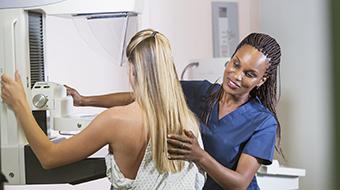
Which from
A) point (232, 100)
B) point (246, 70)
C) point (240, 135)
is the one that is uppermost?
point (246, 70)

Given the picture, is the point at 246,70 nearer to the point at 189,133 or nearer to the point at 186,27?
the point at 189,133

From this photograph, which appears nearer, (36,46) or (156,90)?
(156,90)

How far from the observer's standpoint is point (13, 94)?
1242mm

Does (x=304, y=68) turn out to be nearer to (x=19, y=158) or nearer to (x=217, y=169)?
(x=217, y=169)

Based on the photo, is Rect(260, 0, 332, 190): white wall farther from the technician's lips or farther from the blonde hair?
the blonde hair

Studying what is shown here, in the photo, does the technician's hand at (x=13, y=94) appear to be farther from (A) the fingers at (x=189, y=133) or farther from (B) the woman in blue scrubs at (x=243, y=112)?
(B) the woman in blue scrubs at (x=243, y=112)

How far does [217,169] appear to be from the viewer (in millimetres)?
1254

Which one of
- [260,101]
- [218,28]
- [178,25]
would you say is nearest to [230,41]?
[218,28]

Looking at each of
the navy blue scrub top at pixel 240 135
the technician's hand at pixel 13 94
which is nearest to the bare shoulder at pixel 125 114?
the technician's hand at pixel 13 94

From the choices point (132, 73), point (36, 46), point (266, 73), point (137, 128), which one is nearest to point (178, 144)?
point (137, 128)

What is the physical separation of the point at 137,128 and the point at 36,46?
474 millimetres

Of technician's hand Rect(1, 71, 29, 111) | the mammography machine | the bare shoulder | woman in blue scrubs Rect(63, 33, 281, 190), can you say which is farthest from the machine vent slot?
woman in blue scrubs Rect(63, 33, 281, 190)

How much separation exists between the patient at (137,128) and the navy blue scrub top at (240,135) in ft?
0.78

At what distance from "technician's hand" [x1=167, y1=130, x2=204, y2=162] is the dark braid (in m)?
0.35
